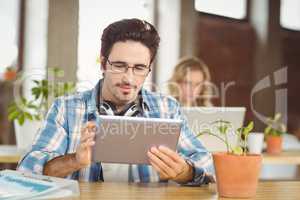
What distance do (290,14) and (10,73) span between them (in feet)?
6.81

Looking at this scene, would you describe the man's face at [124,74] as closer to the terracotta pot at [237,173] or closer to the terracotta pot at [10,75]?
the terracotta pot at [237,173]

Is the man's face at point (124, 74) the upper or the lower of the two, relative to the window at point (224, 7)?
lower

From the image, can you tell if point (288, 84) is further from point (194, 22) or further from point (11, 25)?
point (11, 25)

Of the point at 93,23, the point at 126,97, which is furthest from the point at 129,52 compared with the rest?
the point at 93,23

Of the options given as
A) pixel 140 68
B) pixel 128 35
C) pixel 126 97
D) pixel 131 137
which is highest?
pixel 128 35

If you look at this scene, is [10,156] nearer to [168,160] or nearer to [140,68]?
[140,68]

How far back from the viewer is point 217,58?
12.3 ft

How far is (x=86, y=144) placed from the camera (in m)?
1.51

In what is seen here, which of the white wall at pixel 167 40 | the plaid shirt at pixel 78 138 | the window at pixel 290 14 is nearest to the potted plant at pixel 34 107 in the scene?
the white wall at pixel 167 40

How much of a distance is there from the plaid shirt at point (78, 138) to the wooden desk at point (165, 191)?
9.5 inches

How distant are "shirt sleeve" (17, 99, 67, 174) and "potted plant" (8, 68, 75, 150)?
0.95 m

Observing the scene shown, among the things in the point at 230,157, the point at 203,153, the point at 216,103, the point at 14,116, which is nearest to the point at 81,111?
the point at 203,153

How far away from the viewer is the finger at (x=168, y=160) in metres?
1.52

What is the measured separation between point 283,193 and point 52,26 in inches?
93.9
